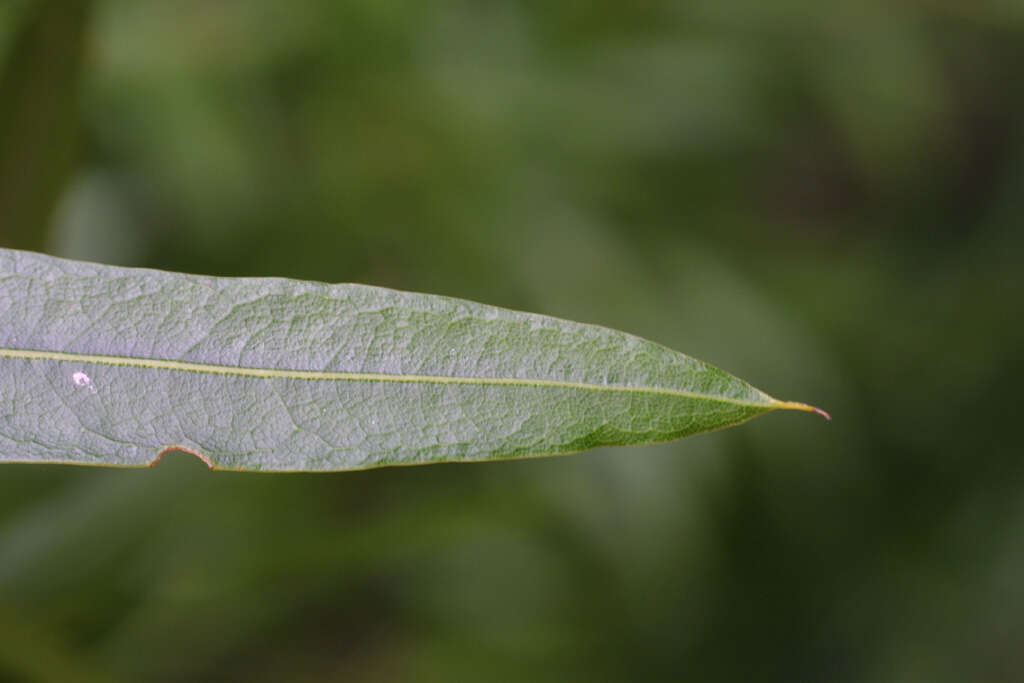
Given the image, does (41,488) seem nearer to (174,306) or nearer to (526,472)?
(526,472)

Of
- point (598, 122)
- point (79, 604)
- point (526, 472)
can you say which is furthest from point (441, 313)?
point (598, 122)

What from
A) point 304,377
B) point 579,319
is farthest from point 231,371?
point 579,319

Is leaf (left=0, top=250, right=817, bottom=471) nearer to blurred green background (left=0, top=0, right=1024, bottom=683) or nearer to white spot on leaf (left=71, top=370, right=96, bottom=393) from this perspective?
white spot on leaf (left=71, top=370, right=96, bottom=393)

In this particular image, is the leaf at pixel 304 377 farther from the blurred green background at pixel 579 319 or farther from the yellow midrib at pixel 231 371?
the blurred green background at pixel 579 319

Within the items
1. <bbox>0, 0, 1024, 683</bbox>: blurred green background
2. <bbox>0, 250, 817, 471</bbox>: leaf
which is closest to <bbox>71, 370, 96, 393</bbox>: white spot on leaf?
<bbox>0, 250, 817, 471</bbox>: leaf

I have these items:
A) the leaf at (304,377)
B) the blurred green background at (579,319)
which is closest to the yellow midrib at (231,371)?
the leaf at (304,377)

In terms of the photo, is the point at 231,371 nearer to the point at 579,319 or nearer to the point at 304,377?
the point at 304,377
